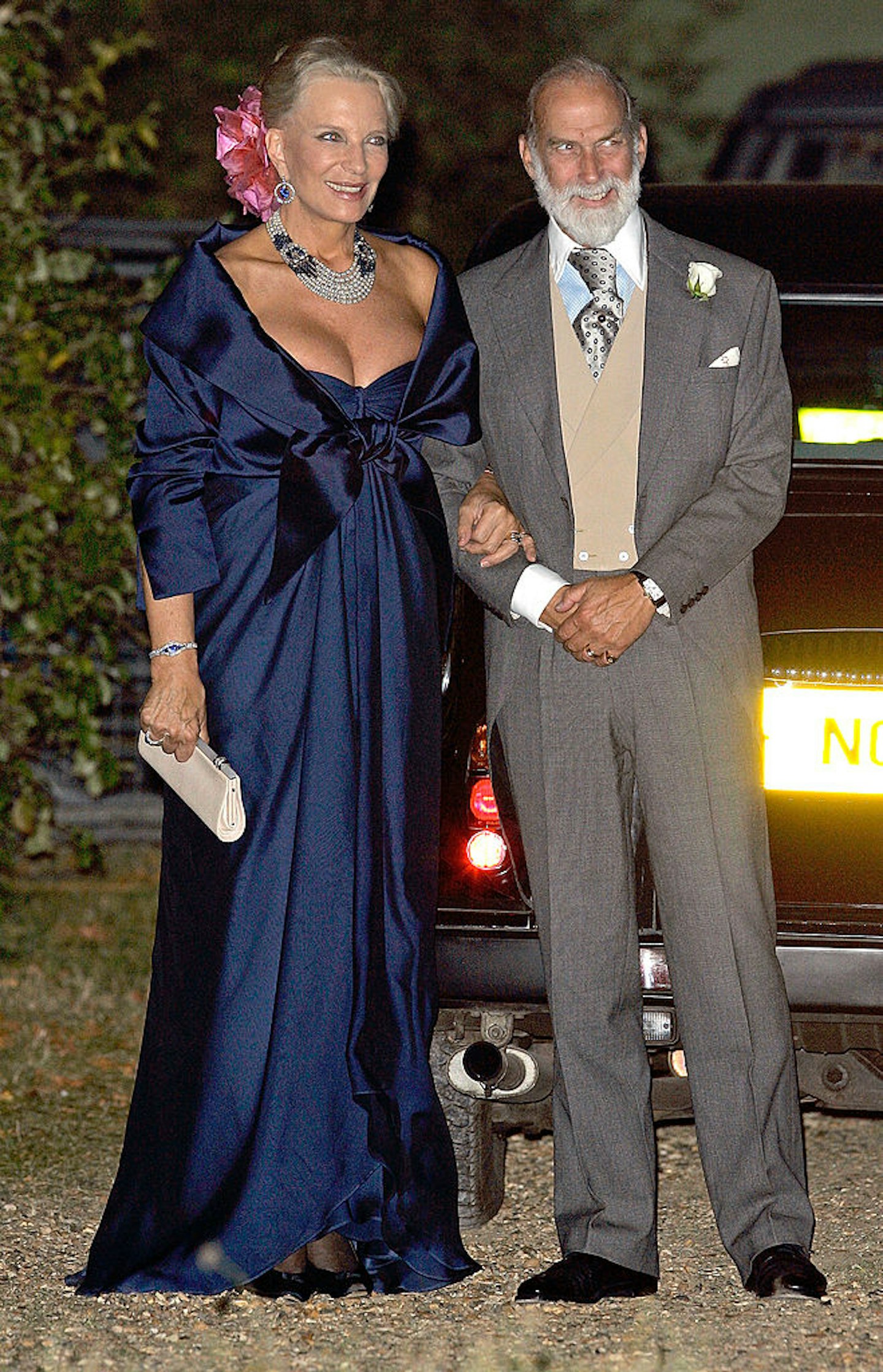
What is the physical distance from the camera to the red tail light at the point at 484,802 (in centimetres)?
392

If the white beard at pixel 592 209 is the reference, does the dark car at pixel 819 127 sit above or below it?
above

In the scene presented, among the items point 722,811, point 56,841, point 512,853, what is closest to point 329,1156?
point 512,853

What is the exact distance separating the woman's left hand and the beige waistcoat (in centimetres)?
11

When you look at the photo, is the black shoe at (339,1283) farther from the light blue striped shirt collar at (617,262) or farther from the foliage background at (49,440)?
the foliage background at (49,440)

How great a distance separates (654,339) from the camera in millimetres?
3750

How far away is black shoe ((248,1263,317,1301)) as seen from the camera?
3.87 meters

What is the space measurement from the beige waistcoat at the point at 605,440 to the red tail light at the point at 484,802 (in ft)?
1.47

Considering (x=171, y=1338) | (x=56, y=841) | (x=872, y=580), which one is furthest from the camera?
(x=56, y=841)

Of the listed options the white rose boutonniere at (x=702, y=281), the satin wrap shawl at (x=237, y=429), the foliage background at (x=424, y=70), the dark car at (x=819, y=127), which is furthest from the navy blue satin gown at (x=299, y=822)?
the foliage background at (x=424, y=70)

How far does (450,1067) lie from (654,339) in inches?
56.0

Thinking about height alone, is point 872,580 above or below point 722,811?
above

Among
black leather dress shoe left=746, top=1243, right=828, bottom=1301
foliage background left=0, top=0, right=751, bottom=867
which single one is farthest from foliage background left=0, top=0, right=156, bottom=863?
black leather dress shoe left=746, top=1243, right=828, bottom=1301

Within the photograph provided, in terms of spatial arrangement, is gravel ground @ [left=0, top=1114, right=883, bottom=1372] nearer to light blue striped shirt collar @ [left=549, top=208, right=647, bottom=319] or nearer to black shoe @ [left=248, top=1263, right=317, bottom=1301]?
black shoe @ [left=248, top=1263, right=317, bottom=1301]

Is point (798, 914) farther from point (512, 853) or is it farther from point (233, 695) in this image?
point (233, 695)
